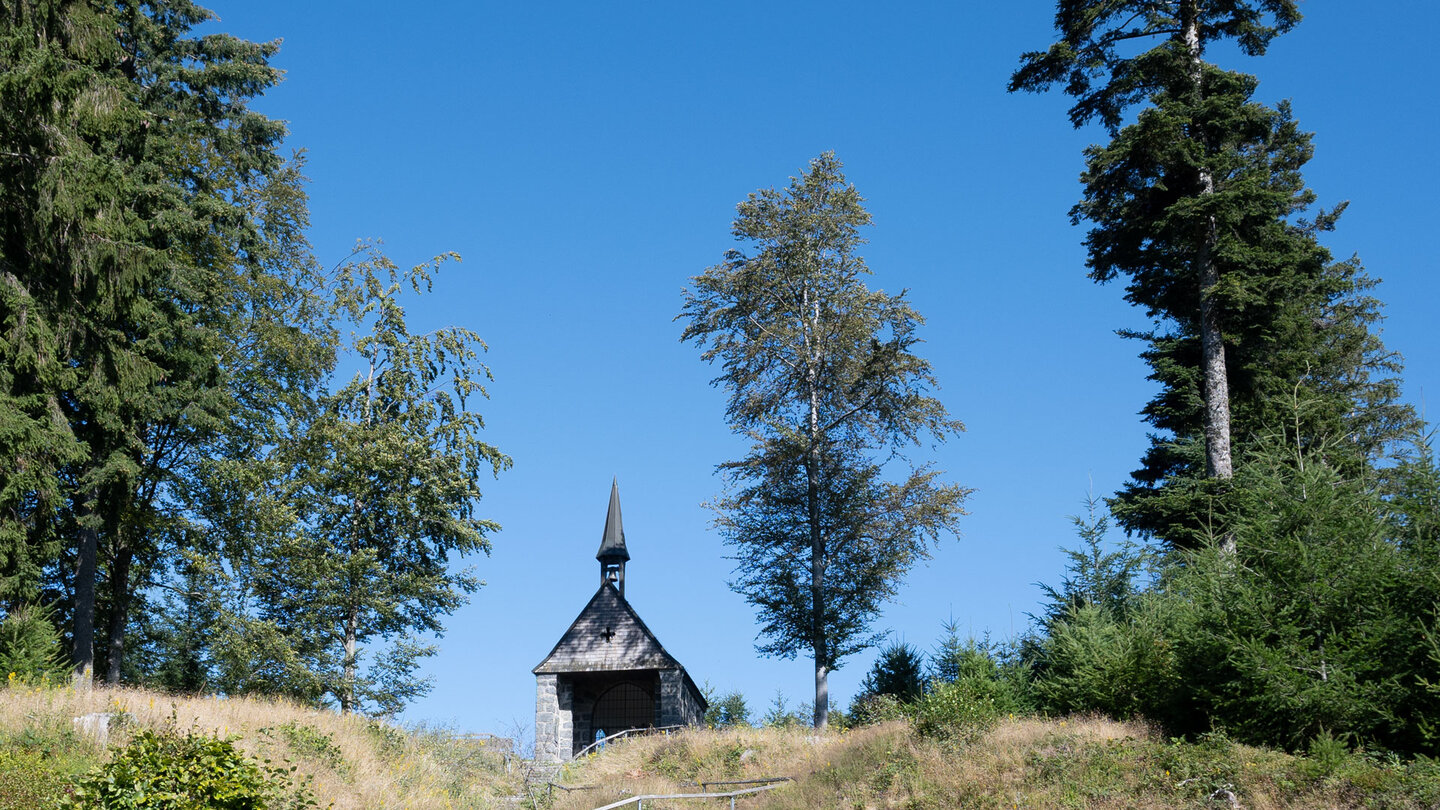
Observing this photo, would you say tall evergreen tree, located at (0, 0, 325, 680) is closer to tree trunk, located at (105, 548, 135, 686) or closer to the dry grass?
tree trunk, located at (105, 548, 135, 686)

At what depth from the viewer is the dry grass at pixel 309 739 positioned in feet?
36.7

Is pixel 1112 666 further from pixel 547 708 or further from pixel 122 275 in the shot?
Result: pixel 547 708

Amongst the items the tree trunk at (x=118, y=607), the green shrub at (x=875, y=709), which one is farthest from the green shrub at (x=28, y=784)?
the tree trunk at (x=118, y=607)

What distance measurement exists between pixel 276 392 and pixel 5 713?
12.3 metres

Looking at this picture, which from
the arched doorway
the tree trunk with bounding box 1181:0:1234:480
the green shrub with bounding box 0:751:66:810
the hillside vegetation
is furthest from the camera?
the arched doorway

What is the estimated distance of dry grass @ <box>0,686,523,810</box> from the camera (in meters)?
11.2

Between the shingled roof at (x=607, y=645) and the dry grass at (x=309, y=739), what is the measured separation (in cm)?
1063

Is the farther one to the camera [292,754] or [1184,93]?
[1184,93]

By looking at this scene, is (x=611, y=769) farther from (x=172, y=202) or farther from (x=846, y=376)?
(x=172, y=202)

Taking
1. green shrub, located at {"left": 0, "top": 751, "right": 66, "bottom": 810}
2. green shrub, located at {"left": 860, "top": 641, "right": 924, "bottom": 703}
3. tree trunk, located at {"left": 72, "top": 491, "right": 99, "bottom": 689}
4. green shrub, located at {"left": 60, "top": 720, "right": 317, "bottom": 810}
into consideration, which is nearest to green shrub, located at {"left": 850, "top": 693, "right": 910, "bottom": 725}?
green shrub, located at {"left": 860, "top": 641, "right": 924, "bottom": 703}

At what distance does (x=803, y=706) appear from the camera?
2498cm

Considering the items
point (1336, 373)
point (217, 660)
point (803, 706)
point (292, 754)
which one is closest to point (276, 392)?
point (217, 660)

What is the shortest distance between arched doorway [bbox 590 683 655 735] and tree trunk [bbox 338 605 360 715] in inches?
543

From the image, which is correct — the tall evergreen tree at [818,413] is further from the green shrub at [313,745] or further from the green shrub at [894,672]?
the green shrub at [313,745]
